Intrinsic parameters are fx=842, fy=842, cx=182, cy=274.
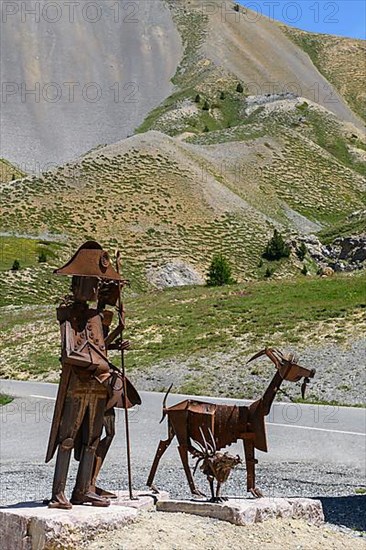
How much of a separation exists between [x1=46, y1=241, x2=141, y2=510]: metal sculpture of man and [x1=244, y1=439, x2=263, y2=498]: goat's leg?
5.03 ft

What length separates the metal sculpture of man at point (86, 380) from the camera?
794 centimetres

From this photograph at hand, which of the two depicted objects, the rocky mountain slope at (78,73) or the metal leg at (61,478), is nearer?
the metal leg at (61,478)

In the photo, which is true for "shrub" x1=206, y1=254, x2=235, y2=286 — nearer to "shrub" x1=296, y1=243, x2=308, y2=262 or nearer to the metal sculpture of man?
"shrub" x1=296, y1=243, x2=308, y2=262

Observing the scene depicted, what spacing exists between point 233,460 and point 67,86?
149030mm

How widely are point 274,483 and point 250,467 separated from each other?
461cm

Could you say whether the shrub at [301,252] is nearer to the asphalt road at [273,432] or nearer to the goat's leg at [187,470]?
the asphalt road at [273,432]

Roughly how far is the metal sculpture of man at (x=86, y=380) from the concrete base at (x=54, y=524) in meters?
0.28

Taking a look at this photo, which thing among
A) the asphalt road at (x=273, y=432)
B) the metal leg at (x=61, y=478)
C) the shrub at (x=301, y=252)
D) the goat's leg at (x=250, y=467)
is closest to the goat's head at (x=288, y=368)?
the goat's leg at (x=250, y=467)

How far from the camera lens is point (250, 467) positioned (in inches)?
353

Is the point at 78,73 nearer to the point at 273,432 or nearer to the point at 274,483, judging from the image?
the point at 273,432

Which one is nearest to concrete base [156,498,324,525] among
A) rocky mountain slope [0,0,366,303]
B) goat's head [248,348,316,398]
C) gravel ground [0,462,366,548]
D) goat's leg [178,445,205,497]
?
goat's leg [178,445,205,497]

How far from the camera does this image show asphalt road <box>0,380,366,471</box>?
53.7ft

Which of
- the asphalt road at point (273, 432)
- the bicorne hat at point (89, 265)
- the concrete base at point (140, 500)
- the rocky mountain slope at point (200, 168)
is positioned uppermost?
the rocky mountain slope at point (200, 168)

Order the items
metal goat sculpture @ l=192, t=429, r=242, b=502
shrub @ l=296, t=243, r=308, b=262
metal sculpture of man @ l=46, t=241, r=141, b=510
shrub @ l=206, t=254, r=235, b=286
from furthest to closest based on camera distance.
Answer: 1. shrub @ l=296, t=243, r=308, b=262
2. shrub @ l=206, t=254, r=235, b=286
3. metal goat sculpture @ l=192, t=429, r=242, b=502
4. metal sculpture of man @ l=46, t=241, r=141, b=510
